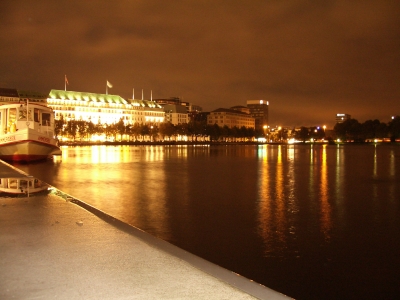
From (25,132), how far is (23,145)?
134 centimetres

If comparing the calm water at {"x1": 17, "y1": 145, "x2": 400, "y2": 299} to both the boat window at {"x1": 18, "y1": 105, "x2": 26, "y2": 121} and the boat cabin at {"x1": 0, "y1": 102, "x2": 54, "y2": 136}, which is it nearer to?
the boat cabin at {"x1": 0, "y1": 102, "x2": 54, "y2": 136}

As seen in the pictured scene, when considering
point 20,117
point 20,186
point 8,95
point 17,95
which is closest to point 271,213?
point 20,186

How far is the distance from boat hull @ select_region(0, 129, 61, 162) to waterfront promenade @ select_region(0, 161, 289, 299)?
31750mm

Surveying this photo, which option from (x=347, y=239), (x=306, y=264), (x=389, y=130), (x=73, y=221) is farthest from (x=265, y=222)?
(x=389, y=130)

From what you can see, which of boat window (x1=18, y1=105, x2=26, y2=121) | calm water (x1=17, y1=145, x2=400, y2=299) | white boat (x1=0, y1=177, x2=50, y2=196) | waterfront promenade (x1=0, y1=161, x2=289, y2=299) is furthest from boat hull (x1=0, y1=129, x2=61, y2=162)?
waterfront promenade (x1=0, y1=161, x2=289, y2=299)

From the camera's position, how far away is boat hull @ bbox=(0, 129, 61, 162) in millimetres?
37594

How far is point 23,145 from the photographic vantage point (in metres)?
38.2

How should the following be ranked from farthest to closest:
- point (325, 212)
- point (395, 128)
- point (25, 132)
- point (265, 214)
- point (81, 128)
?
point (395, 128) < point (81, 128) < point (25, 132) < point (325, 212) < point (265, 214)

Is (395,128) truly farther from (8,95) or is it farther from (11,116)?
(11,116)

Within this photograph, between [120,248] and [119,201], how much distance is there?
30.1ft

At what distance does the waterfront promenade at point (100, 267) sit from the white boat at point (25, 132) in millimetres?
32059

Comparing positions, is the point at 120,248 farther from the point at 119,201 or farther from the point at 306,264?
the point at 119,201

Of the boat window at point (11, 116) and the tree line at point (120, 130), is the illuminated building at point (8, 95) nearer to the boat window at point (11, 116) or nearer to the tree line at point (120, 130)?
the tree line at point (120, 130)

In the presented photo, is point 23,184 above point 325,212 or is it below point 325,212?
above
